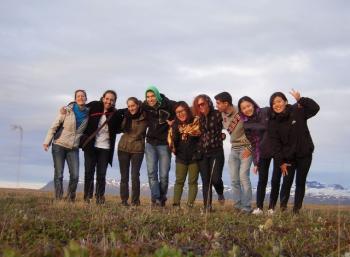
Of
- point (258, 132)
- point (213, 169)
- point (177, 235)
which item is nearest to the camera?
point (177, 235)

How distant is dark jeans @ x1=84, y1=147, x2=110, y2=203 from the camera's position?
1260 centimetres

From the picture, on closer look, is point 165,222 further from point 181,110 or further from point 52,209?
point 181,110

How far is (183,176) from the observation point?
1216 centimetres

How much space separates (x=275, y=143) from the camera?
10820 millimetres

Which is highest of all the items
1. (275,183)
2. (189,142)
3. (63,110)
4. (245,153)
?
(63,110)

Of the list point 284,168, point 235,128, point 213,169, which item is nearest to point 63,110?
point 213,169

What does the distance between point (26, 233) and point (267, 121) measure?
6341mm

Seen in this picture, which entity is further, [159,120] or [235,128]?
[159,120]

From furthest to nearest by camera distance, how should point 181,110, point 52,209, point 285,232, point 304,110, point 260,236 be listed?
point 181,110 < point 304,110 < point 52,209 < point 285,232 < point 260,236

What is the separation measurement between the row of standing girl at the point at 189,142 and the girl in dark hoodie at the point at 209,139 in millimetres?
22

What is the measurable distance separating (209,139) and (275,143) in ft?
4.84

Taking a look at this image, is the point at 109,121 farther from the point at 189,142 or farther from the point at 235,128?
the point at 235,128

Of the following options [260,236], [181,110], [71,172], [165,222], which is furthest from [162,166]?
[260,236]

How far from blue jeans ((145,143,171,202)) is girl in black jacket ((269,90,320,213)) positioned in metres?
2.72
